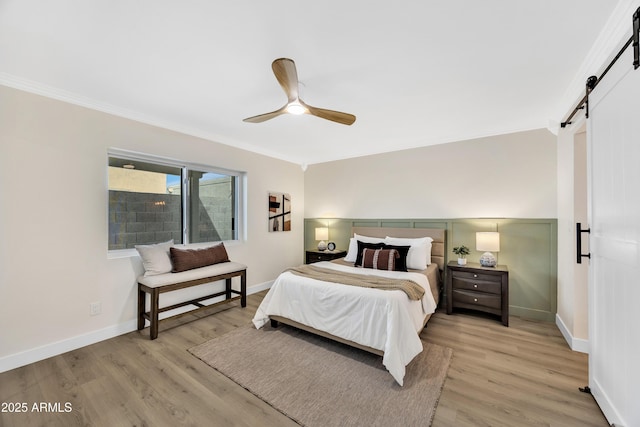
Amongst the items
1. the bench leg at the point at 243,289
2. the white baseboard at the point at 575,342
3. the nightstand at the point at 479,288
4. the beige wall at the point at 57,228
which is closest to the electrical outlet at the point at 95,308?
the beige wall at the point at 57,228

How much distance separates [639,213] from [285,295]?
2.72 metres

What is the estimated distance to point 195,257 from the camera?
3.31 m

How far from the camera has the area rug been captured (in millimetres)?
1733

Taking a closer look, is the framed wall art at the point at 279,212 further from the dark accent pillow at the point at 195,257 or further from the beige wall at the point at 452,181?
the dark accent pillow at the point at 195,257

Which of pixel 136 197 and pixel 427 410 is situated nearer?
pixel 427 410

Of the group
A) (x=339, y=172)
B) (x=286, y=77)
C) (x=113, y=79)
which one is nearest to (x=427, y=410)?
(x=286, y=77)

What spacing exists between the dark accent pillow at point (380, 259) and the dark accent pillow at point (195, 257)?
6.66ft

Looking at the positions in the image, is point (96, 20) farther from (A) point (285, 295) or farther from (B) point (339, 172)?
(B) point (339, 172)

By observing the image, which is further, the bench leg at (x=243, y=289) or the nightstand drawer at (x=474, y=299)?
the bench leg at (x=243, y=289)

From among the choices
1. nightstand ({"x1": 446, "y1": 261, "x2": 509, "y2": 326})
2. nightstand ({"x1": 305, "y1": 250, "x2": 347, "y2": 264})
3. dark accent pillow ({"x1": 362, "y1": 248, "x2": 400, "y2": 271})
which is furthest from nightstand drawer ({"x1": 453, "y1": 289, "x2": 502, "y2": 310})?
nightstand ({"x1": 305, "y1": 250, "x2": 347, "y2": 264})

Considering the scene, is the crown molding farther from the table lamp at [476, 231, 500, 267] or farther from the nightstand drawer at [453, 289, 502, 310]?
the nightstand drawer at [453, 289, 502, 310]

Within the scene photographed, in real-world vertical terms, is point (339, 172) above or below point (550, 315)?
above

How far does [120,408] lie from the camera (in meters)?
1.79

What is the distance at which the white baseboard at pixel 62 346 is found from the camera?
88.0 inches
